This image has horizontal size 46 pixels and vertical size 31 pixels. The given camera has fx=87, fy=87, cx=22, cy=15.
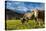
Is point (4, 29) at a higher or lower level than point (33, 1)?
lower

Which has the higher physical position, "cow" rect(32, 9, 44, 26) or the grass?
"cow" rect(32, 9, 44, 26)

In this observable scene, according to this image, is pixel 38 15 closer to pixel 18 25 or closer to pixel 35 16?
pixel 35 16

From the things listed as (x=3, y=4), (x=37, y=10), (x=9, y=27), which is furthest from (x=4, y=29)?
(x=37, y=10)

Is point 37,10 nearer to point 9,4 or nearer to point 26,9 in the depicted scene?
point 26,9

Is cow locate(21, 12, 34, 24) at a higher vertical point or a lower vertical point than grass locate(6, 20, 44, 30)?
higher

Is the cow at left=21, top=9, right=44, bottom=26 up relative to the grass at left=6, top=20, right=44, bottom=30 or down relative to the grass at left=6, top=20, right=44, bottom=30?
up

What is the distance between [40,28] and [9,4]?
308 millimetres

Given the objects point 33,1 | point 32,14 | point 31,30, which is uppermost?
point 33,1

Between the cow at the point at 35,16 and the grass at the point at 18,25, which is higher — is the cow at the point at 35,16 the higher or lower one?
the higher one

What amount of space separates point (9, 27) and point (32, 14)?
204 millimetres

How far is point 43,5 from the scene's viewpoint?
704 mm

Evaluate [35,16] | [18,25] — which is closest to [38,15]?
[35,16]

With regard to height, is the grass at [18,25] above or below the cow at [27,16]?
below

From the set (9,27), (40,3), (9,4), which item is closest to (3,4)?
(9,4)
